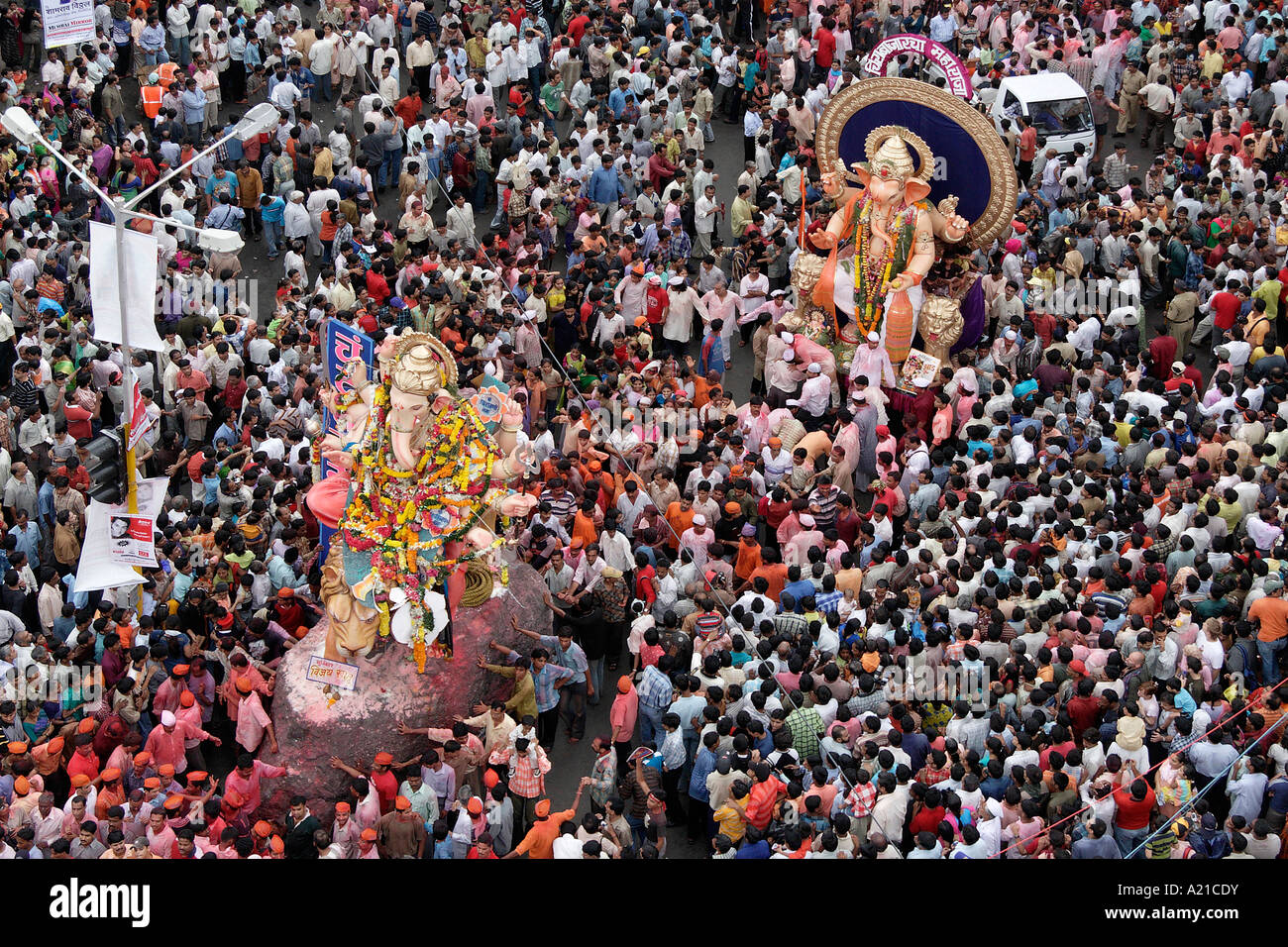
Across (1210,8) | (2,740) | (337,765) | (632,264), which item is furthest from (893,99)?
(2,740)

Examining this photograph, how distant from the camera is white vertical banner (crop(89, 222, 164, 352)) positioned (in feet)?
67.8

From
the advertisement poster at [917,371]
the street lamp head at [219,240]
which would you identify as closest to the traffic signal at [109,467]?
the street lamp head at [219,240]

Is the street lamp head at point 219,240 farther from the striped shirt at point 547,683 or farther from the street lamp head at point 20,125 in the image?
the striped shirt at point 547,683

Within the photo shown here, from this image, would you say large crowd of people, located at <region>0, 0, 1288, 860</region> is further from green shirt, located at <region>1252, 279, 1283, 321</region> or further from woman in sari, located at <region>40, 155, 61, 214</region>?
woman in sari, located at <region>40, 155, 61, 214</region>

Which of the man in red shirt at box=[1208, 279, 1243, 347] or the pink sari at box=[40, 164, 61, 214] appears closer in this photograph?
the man in red shirt at box=[1208, 279, 1243, 347]

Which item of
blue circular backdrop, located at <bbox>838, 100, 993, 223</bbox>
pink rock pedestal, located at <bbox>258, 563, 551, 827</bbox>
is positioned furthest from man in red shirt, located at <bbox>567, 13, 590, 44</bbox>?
pink rock pedestal, located at <bbox>258, 563, 551, 827</bbox>

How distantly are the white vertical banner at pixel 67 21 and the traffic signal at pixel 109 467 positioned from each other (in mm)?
7719

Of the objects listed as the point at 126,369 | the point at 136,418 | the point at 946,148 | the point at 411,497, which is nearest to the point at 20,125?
the point at 126,369

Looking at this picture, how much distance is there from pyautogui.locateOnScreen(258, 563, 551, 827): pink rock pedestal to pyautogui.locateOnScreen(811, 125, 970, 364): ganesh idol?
6546 millimetres

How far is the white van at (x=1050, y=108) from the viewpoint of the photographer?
27.9 m

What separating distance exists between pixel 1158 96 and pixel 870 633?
12.7 metres

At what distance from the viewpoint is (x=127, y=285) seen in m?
20.7

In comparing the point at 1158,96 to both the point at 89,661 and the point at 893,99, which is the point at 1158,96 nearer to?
the point at 893,99

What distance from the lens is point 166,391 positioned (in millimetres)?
22953
